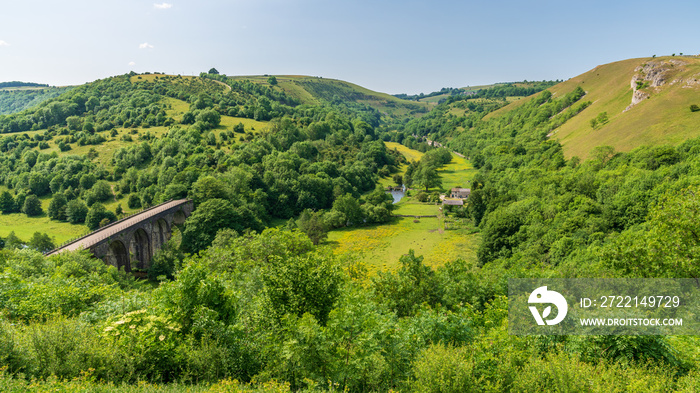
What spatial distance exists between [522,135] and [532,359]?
117 metres

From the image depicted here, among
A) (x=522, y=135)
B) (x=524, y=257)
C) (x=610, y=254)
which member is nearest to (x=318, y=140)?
(x=522, y=135)

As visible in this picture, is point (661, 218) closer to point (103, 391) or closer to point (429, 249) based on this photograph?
point (103, 391)

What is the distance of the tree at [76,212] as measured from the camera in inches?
2351

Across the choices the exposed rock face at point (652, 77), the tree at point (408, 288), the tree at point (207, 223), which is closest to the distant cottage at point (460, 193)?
the exposed rock face at point (652, 77)

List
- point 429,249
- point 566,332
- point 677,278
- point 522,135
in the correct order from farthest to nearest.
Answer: point 522,135 < point 429,249 < point 677,278 < point 566,332

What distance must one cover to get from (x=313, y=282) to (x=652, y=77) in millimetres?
97905

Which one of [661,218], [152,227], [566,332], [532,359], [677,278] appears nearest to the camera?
[532,359]

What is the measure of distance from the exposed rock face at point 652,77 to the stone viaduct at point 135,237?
96138 mm

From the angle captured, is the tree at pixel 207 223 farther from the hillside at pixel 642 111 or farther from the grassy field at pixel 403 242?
the hillside at pixel 642 111

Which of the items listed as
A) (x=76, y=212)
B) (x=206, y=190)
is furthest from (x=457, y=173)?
(x=76, y=212)

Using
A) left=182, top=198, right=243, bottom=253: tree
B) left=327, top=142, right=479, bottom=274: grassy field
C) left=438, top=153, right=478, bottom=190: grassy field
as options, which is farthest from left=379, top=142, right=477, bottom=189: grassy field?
left=182, top=198, right=243, bottom=253: tree

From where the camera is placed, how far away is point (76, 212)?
59.8m

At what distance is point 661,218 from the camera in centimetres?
1878

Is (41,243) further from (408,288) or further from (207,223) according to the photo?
(408,288)
